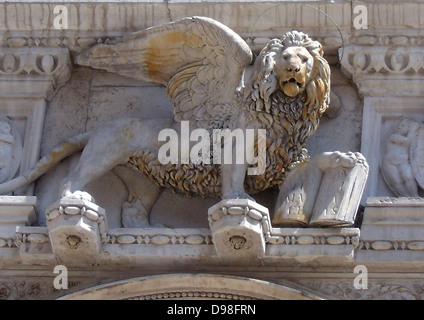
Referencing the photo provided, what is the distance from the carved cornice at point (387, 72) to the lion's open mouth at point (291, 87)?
0.76 meters

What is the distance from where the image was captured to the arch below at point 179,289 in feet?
38.7

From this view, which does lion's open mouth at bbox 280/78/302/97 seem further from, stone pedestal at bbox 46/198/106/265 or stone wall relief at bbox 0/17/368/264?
stone pedestal at bbox 46/198/106/265

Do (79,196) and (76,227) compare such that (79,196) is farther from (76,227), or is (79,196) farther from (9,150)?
(9,150)

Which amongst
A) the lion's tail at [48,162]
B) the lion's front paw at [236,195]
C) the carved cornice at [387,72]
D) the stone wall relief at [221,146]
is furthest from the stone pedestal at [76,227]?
the carved cornice at [387,72]

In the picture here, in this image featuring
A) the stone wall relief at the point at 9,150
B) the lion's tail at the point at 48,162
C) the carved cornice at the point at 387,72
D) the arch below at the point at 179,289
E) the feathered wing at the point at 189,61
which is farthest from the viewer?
the carved cornice at the point at 387,72

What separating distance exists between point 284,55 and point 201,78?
666mm

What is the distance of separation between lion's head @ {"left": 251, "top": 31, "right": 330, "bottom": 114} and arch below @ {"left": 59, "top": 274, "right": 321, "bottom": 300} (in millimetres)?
1170

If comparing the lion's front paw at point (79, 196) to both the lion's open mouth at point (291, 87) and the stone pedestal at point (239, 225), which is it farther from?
the lion's open mouth at point (291, 87)

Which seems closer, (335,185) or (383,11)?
(335,185)

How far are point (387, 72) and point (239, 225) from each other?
182 cm

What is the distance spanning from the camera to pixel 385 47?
1272cm

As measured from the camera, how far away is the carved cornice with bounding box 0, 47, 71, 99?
12.8 meters
